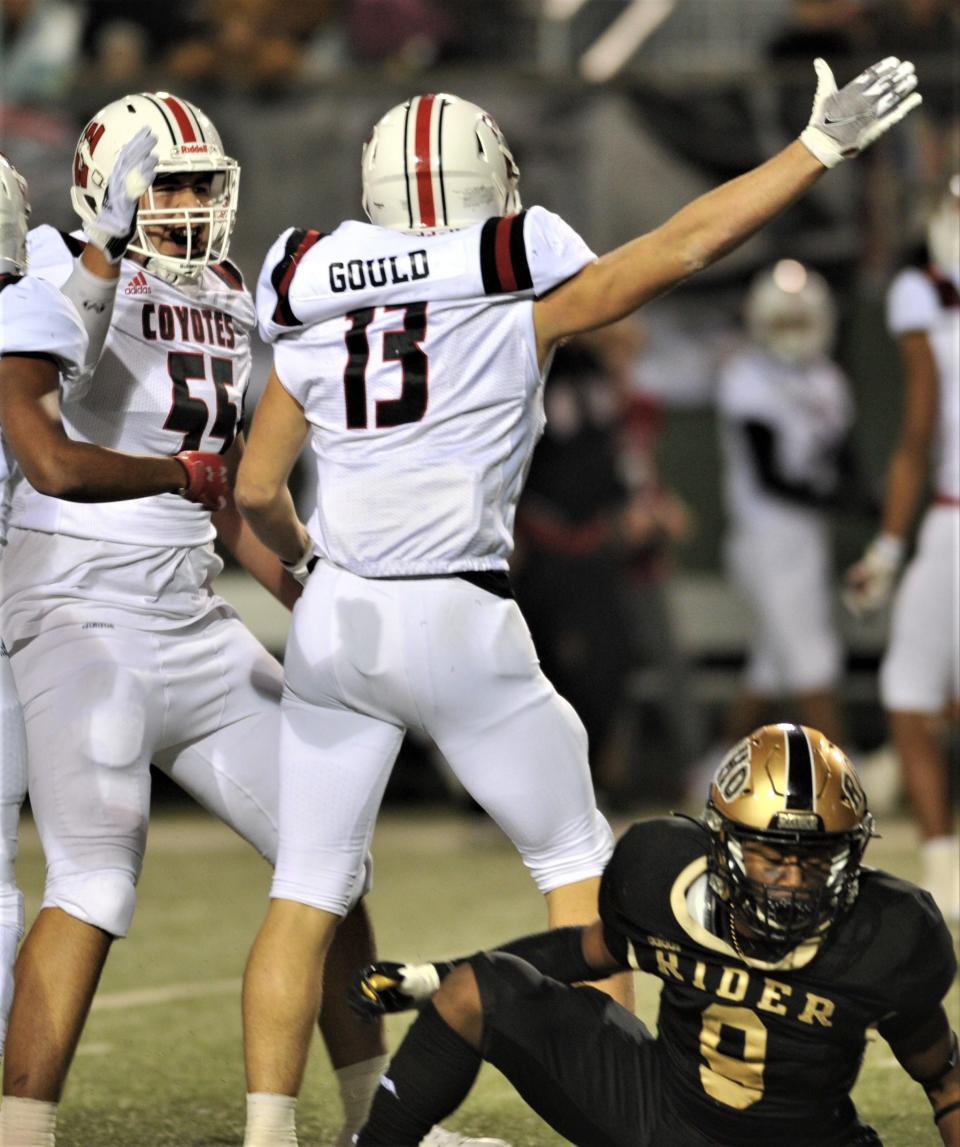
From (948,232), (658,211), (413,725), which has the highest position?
(948,232)

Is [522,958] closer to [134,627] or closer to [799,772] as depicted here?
[799,772]

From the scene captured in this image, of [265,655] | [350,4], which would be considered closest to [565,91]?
[350,4]

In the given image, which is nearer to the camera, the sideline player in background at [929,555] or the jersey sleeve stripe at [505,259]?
the jersey sleeve stripe at [505,259]

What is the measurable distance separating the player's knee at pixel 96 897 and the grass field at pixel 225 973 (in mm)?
581

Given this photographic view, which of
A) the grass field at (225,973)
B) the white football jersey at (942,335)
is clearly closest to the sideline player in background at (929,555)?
the white football jersey at (942,335)

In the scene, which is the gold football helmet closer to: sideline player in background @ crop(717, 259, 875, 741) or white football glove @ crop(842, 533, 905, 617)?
white football glove @ crop(842, 533, 905, 617)

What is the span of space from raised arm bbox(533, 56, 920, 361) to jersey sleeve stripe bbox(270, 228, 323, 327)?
1.62 ft

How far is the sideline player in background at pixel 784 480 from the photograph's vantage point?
26.9 feet

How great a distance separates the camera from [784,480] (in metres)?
8.23

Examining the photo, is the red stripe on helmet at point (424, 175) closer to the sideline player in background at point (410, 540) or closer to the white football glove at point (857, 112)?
the sideline player in background at point (410, 540)

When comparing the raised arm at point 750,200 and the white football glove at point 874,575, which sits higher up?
the raised arm at point 750,200

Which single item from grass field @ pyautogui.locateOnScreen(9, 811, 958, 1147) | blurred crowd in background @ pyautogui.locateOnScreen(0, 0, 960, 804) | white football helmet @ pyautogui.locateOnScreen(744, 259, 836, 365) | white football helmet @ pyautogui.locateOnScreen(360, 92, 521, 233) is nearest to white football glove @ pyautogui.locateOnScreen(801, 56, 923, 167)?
white football helmet @ pyautogui.locateOnScreen(360, 92, 521, 233)

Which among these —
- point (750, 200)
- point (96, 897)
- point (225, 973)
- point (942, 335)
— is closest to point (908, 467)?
point (942, 335)

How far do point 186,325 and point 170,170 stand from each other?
0.28 m
